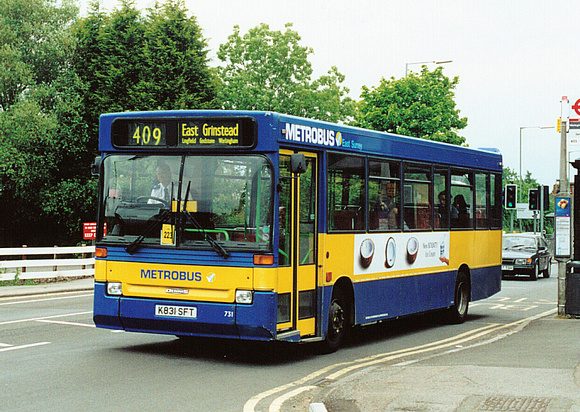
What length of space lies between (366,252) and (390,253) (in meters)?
0.87

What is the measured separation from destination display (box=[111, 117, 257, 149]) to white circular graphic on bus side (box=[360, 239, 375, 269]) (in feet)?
9.65

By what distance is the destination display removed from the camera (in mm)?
9938

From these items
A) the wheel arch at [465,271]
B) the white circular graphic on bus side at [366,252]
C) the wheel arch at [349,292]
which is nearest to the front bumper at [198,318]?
the wheel arch at [349,292]

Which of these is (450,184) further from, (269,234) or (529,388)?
(529,388)

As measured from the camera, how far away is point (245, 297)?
31.9 feet

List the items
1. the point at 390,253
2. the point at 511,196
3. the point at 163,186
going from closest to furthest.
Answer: the point at 163,186 < the point at 390,253 < the point at 511,196

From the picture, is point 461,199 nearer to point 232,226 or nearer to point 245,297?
point 232,226

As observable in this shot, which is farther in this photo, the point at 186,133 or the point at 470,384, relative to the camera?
the point at 186,133

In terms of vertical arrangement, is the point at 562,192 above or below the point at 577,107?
below

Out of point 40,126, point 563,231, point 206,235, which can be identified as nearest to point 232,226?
point 206,235

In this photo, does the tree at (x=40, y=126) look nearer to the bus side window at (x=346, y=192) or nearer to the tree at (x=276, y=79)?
the tree at (x=276, y=79)

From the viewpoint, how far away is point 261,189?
9836mm

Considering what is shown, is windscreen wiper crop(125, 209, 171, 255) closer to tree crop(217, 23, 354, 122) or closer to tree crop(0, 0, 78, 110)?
tree crop(0, 0, 78, 110)

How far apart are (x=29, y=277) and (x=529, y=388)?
1775cm
